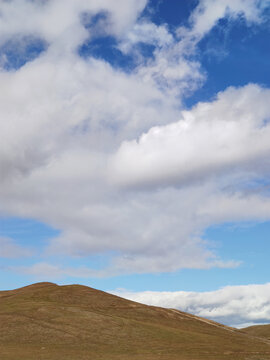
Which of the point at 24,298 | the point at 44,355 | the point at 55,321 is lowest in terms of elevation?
the point at 44,355

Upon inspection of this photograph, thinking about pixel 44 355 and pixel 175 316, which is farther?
pixel 175 316

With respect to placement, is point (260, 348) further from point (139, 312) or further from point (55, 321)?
point (55, 321)

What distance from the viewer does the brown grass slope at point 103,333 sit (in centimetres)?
5863

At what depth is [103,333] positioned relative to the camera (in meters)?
71.4

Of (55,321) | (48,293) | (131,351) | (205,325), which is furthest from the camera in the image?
(48,293)

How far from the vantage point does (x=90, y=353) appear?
5781cm

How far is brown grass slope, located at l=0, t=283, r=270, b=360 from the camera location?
58634 mm

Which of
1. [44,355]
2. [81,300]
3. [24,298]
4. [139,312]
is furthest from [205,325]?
[44,355]

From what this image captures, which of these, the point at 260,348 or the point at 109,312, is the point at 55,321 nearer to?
the point at 109,312

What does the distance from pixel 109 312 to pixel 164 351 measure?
28835mm

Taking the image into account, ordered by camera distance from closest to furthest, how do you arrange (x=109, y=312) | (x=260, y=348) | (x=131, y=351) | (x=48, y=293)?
1. (x=131, y=351)
2. (x=260, y=348)
3. (x=109, y=312)
4. (x=48, y=293)

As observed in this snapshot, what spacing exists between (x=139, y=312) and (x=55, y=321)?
2403cm

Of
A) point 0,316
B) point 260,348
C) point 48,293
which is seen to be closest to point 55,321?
point 0,316

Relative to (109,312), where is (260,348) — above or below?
below
